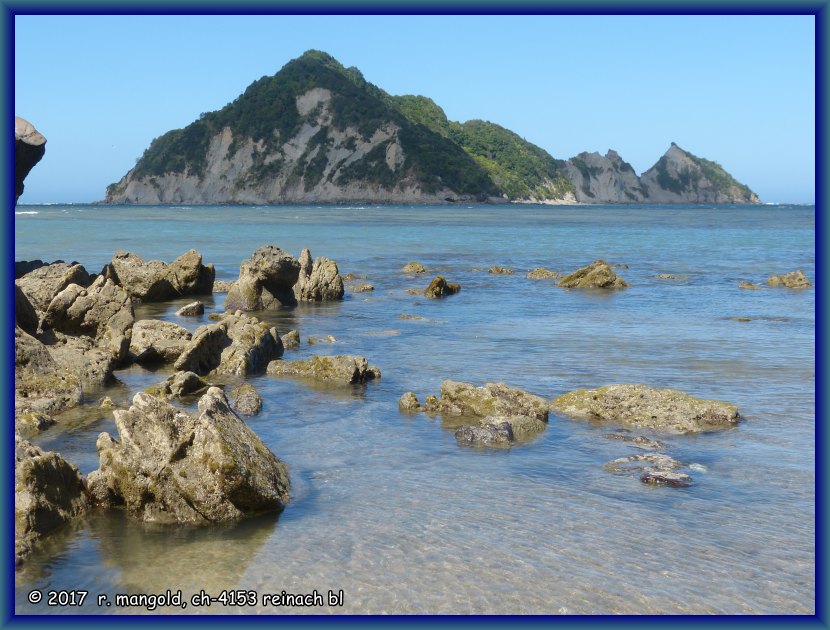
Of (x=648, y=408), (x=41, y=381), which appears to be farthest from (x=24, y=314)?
(x=648, y=408)

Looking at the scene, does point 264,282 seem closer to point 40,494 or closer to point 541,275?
point 541,275

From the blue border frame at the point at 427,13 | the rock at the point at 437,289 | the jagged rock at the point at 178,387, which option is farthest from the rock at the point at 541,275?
the blue border frame at the point at 427,13

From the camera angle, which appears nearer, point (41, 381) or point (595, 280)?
point (41, 381)

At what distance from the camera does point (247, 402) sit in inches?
507

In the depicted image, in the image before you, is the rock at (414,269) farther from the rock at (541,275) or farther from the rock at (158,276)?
the rock at (158,276)

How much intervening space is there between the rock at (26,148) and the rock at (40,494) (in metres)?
20.5

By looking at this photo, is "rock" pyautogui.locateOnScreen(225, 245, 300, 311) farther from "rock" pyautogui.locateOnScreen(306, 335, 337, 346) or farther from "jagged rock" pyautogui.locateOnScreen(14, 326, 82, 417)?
"jagged rock" pyautogui.locateOnScreen(14, 326, 82, 417)

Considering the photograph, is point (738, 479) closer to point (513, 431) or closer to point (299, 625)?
point (513, 431)

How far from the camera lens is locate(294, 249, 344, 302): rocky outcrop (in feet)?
93.5

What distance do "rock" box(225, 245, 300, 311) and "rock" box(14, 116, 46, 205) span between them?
298 inches

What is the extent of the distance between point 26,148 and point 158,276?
5563mm

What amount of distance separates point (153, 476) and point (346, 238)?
5887cm

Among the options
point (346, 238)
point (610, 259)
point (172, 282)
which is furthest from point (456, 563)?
point (346, 238)

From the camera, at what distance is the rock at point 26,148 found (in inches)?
1039
